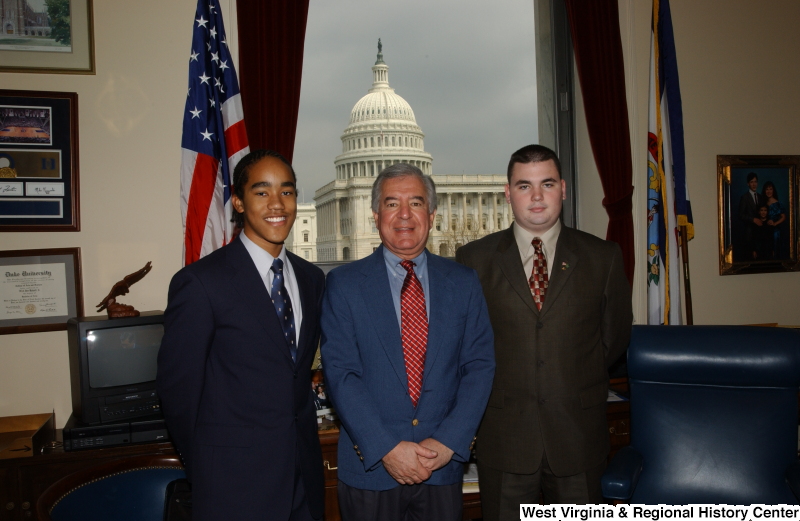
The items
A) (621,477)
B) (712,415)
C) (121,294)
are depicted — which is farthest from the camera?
(121,294)

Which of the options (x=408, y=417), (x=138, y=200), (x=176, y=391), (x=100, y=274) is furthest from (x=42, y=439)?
(x=408, y=417)

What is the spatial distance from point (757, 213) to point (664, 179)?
2.96ft

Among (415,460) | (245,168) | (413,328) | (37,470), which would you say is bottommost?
(37,470)

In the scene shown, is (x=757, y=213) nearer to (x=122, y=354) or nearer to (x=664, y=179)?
(x=664, y=179)

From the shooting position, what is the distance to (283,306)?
1.78m

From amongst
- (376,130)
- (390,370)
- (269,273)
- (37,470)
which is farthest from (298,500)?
(376,130)

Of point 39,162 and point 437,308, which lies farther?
point 39,162

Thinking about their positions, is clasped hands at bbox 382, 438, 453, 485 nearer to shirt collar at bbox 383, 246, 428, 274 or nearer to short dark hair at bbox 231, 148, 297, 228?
shirt collar at bbox 383, 246, 428, 274

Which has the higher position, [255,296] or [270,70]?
[270,70]

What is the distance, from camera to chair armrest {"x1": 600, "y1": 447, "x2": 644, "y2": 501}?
78.7 inches

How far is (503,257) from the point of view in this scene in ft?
7.09

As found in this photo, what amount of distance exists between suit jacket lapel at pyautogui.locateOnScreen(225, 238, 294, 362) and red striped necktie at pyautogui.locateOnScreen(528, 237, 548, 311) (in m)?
0.94

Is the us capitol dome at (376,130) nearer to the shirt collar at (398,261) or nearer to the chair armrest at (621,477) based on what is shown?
the shirt collar at (398,261)

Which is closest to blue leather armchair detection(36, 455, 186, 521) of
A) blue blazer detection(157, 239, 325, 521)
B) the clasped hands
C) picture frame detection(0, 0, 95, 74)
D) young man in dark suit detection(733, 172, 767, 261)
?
blue blazer detection(157, 239, 325, 521)
